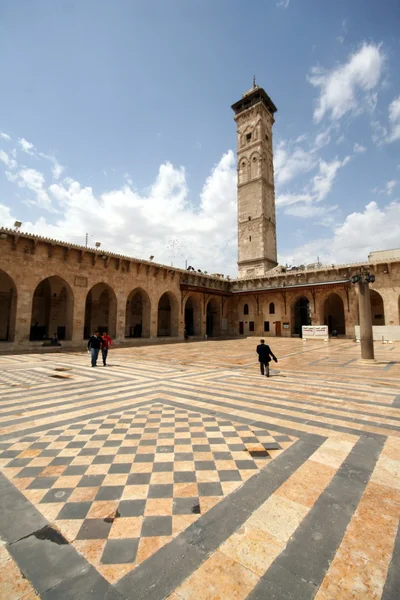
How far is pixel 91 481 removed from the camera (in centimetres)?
300

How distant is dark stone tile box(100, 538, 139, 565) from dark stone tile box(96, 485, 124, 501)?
1.96ft

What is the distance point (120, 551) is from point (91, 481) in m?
1.08

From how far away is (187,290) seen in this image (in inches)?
1155

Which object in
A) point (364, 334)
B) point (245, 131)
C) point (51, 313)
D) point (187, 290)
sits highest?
point (245, 131)

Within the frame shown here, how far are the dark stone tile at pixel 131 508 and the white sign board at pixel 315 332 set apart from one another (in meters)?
25.5

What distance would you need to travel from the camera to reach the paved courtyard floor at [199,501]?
1848mm

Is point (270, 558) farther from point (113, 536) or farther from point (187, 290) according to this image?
point (187, 290)

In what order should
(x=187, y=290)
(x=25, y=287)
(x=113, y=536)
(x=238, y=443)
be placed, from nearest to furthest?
(x=113, y=536)
(x=238, y=443)
(x=25, y=287)
(x=187, y=290)

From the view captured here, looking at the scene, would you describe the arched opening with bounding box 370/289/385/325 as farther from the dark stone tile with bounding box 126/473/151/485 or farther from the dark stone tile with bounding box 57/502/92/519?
the dark stone tile with bounding box 57/502/92/519

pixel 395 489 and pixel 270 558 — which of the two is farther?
pixel 395 489

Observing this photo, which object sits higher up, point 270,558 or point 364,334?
point 364,334

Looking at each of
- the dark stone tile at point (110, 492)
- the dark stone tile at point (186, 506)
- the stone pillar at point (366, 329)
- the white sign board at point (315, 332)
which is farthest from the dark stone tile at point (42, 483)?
the white sign board at point (315, 332)

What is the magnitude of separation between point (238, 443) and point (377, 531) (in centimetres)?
190

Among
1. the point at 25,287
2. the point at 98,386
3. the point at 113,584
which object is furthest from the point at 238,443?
the point at 25,287
